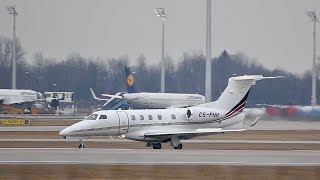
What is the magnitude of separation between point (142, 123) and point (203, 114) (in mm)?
4640

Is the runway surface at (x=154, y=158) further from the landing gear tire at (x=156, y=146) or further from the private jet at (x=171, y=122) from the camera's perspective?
the landing gear tire at (x=156, y=146)

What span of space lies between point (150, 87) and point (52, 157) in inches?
5823

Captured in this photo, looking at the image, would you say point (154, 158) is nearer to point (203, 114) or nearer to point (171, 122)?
point (171, 122)

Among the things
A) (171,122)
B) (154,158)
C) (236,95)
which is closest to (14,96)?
(236,95)

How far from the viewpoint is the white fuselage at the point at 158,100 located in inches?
5290

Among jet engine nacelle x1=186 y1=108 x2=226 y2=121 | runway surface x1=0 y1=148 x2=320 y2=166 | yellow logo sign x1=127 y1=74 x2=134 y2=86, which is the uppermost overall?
yellow logo sign x1=127 y1=74 x2=134 y2=86

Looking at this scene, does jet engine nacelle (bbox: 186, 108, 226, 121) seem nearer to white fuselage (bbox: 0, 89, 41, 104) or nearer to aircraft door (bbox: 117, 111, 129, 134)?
aircraft door (bbox: 117, 111, 129, 134)

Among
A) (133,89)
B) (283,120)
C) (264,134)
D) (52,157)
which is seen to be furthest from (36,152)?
(133,89)

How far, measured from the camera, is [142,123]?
2406 inches

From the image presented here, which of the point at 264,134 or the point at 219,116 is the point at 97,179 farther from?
the point at 264,134

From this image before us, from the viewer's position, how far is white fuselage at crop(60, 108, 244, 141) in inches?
2338

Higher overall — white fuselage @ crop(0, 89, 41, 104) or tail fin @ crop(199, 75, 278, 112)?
tail fin @ crop(199, 75, 278, 112)

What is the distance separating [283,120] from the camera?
8844 cm

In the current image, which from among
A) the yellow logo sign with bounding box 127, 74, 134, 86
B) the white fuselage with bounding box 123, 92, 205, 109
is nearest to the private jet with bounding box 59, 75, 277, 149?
the white fuselage with bounding box 123, 92, 205, 109
